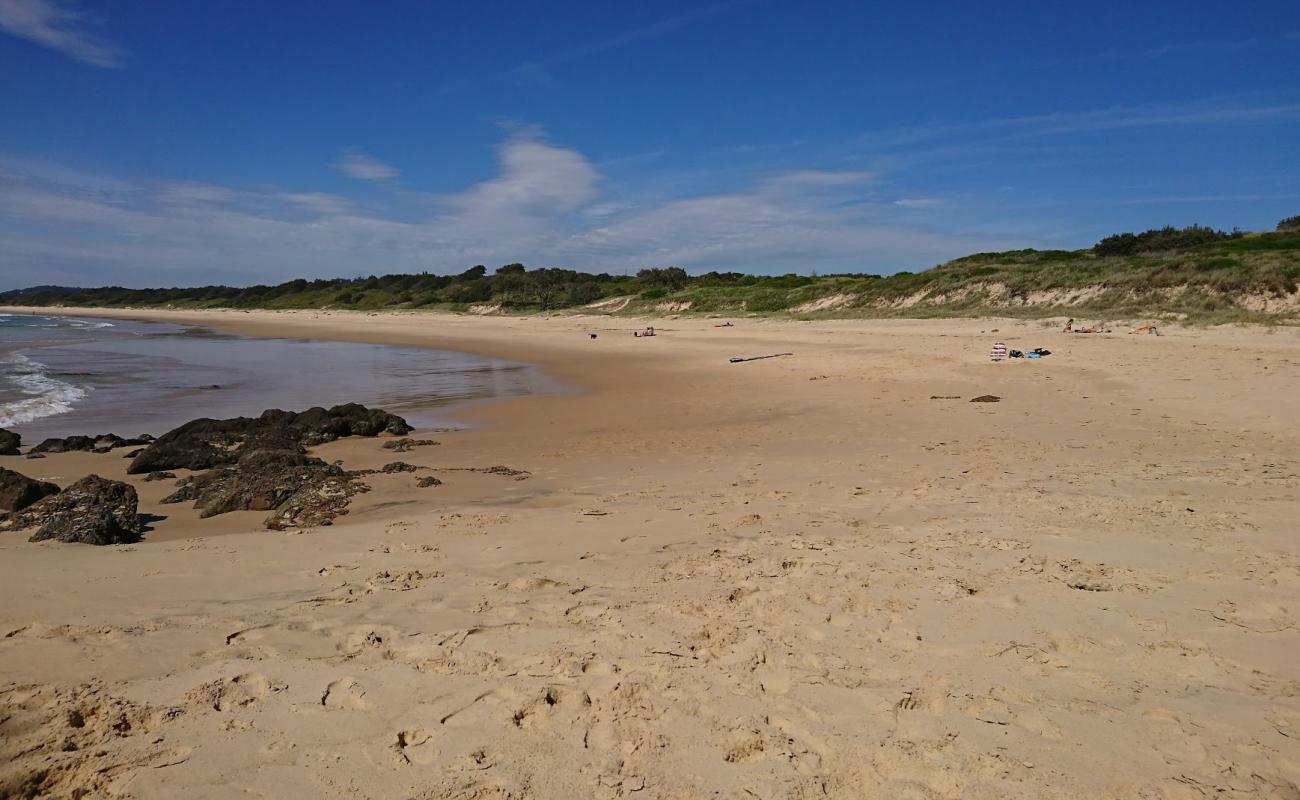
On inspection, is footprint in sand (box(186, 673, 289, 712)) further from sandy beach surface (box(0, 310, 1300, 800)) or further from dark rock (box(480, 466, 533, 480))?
dark rock (box(480, 466, 533, 480))

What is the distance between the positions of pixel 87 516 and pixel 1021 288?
3200 cm

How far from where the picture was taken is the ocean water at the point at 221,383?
12.8 meters

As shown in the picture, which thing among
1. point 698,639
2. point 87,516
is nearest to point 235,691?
point 698,639

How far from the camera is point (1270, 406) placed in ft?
30.3

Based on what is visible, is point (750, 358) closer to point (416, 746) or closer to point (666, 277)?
point (416, 746)

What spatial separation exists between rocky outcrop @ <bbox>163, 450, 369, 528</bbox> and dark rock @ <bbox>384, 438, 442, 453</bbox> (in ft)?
6.08

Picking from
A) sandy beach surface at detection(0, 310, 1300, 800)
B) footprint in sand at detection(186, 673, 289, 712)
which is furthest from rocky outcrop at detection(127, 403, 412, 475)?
footprint in sand at detection(186, 673, 289, 712)

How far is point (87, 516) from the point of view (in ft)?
16.7

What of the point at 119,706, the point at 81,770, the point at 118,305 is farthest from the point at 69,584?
the point at 118,305

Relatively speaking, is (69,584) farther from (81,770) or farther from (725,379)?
(725,379)

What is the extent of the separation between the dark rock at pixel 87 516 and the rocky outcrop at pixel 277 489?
578 mm

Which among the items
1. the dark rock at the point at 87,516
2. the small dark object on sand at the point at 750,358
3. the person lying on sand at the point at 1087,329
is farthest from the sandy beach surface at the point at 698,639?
the person lying on sand at the point at 1087,329

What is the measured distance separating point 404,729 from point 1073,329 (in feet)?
72.6

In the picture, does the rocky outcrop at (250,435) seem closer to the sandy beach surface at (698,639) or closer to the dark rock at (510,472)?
the sandy beach surface at (698,639)
